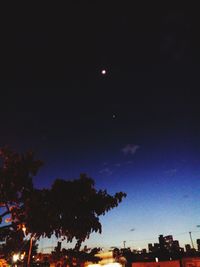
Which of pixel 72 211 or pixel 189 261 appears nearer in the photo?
pixel 72 211

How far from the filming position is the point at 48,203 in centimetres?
1848

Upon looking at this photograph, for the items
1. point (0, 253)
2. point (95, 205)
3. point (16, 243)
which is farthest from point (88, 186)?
point (0, 253)

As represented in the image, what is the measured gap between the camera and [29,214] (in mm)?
17781

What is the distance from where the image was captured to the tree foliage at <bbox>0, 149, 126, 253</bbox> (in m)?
18.1

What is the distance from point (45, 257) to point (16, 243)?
2575 mm

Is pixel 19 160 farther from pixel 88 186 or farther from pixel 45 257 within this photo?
pixel 45 257

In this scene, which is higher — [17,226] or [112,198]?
[112,198]

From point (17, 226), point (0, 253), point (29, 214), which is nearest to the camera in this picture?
point (29, 214)

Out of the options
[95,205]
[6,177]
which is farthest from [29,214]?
[95,205]

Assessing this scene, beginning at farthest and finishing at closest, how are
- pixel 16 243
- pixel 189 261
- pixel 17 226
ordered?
pixel 189 261 → pixel 16 243 → pixel 17 226

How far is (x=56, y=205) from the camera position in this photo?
18391 millimetres

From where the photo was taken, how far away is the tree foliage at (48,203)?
18.1 metres

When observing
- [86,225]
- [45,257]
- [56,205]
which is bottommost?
[45,257]

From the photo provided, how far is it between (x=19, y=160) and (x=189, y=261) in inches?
933
